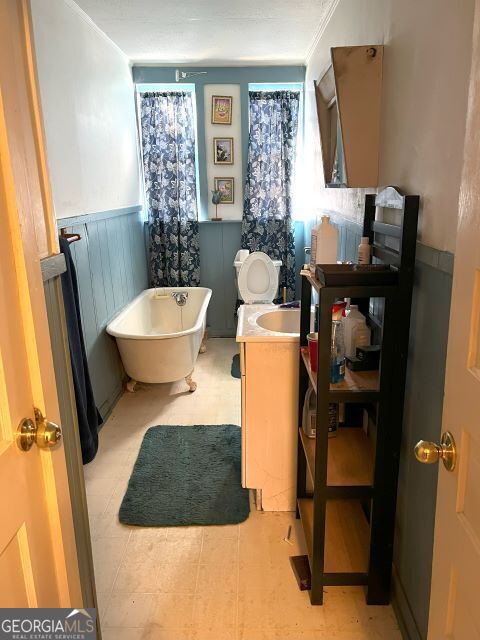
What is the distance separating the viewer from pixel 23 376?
0.95 metres

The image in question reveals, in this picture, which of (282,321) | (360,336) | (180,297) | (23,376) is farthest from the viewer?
(180,297)

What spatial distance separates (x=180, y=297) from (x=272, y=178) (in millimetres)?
1430

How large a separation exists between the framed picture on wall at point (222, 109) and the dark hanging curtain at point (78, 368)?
2656 mm

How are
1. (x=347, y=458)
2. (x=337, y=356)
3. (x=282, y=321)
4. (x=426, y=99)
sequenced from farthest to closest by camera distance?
(x=282, y=321), (x=347, y=458), (x=337, y=356), (x=426, y=99)

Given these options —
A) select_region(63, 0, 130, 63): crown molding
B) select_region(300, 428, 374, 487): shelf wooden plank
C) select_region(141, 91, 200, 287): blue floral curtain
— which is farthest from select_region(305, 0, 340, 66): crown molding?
select_region(300, 428, 374, 487): shelf wooden plank

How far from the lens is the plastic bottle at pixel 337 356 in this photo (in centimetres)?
161

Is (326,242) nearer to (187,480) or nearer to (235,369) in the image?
(187,480)

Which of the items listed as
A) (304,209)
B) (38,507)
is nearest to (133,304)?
(304,209)

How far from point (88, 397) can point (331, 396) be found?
4.88 ft

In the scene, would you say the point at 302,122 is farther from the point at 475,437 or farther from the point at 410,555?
the point at 475,437

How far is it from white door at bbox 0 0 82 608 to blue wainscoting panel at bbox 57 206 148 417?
1.64 meters

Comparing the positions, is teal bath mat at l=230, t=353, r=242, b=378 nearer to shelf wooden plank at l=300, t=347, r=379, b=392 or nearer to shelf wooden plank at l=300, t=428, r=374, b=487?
shelf wooden plank at l=300, t=428, r=374, b=487

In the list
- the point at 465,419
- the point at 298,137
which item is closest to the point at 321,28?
the point at 298,137

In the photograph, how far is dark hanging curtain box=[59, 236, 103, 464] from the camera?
7.40 ft
